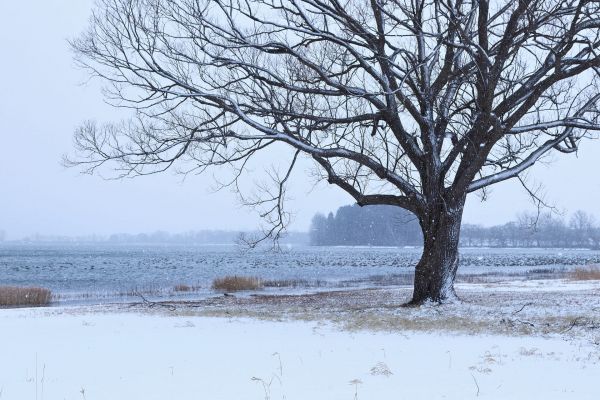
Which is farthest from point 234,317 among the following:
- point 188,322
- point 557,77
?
point 557,77

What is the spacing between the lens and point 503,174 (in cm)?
1439

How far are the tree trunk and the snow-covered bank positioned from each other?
4869 millimetres

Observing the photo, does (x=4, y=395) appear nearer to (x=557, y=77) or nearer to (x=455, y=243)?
(x=455, y=243)

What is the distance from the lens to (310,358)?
24.0 ft

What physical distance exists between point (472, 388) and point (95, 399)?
11.5 ft

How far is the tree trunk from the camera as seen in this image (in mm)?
14141

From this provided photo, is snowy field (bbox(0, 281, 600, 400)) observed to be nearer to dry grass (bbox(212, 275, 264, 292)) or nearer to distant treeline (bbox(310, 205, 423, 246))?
dry grass (bbox(212, 275, 264, 292))

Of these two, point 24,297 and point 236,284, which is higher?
point 236,284

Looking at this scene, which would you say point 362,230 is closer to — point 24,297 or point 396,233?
point 396,233

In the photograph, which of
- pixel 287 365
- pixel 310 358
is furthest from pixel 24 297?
pixel 287 365

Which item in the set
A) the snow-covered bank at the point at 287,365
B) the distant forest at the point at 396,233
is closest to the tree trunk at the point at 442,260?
the snow-covered bank at the point at 287,365

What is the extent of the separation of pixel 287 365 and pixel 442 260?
8.15m

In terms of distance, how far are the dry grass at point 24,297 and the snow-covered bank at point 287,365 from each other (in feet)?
55.8

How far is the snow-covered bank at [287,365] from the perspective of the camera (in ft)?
18.6
